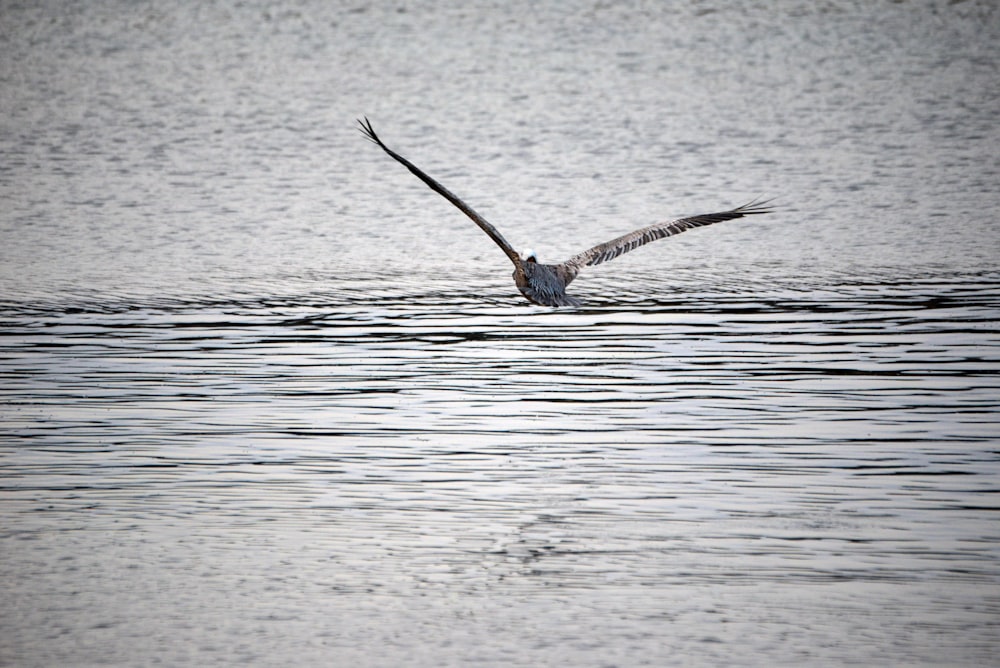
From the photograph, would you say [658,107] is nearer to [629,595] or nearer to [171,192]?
[171,192]

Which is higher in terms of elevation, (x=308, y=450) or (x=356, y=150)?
(x=356, y=150)

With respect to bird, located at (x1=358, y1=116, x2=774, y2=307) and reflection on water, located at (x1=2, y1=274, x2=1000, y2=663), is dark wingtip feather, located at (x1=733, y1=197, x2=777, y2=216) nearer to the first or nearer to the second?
bird, located at (x1=358, y1=116, x2=774, y2=307)

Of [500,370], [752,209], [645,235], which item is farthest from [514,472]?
[752,209]

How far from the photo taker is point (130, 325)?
567 inches

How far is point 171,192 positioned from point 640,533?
42.9ft

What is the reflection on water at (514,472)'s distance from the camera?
799 cm

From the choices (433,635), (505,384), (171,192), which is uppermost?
(171,192)

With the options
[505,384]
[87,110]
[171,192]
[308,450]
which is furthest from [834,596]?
[87,110]

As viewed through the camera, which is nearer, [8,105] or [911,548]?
[911,548]

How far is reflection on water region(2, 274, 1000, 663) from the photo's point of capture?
7.99 metres

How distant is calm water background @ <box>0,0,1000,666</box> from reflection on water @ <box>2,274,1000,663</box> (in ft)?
0.11

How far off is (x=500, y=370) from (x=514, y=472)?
110 inches

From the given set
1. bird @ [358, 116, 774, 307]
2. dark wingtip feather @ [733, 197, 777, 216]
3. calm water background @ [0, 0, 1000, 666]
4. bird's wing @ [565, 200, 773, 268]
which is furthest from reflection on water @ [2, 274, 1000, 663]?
dark wingtip feather @ [733, 197, 777, 216]

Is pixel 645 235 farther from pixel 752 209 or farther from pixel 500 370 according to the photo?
pixel 752 209
